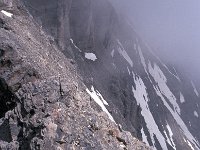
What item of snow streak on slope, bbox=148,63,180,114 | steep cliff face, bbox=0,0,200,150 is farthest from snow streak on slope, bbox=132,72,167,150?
snow streak on slope, bbox=148,63,180,114

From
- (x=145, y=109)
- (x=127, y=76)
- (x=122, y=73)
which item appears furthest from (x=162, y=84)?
(x=122, y=73)

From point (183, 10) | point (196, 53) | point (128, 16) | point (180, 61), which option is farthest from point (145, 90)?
point (183, 10)

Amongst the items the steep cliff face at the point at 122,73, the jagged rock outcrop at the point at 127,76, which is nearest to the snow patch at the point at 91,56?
the steep cliff face at the point at 122,73

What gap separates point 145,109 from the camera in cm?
8769

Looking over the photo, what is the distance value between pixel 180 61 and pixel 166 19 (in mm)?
24848

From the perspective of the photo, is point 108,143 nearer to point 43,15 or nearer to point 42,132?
point 42,132

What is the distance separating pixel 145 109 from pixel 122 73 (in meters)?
8.18

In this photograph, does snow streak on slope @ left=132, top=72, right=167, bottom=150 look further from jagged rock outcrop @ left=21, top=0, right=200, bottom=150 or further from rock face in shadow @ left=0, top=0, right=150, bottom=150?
rock face in shadow @ left=0, top=0, right=150, bottom=150

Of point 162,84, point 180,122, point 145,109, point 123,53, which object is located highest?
point 123,53

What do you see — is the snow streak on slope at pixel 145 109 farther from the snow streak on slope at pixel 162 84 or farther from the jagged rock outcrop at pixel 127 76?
the snow streak on slope at pixel 162 84

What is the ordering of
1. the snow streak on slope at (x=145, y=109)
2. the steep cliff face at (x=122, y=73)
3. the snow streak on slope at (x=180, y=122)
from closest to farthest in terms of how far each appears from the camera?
1. the steep cliff face at (x=122, y=73)
2. the snow streak on slope at (x=145, y=109)
3. the snow streak on slope at (x=180, y=122)

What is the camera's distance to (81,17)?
72125 millimetres

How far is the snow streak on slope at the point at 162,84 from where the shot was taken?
362ft

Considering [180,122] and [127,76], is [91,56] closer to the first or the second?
[127,76]
